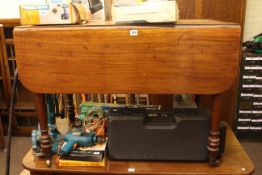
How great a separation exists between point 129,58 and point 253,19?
203 centimetres

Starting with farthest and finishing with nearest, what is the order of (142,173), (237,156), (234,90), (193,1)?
(234,90), (193,1), (237,156), (142,173)

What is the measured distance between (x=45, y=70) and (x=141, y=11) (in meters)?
0.42

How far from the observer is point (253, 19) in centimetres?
251

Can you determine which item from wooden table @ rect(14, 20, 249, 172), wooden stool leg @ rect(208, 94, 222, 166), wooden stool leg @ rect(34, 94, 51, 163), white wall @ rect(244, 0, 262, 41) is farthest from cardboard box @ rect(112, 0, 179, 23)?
white wall @ rect(244, 0, 262, 41)

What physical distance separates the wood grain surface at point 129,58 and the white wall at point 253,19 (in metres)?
1.83

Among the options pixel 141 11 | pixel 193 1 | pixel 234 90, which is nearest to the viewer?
pixel 141 11

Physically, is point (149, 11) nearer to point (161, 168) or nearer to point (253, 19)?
point (161, 168)

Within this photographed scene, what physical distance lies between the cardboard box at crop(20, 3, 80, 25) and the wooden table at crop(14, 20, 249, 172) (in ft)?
0.11

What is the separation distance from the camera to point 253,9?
2479 millimetres

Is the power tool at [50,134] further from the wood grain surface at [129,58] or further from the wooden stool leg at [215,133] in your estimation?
the wooden stool leg at [215,133]

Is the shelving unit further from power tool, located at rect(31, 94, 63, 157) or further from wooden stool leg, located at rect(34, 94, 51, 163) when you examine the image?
wooden stool leg, located at rect(34, 94, 51, 163)

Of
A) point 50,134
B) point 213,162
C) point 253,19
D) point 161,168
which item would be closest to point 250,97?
point 253,19

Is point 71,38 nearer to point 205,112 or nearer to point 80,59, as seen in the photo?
point 80,59

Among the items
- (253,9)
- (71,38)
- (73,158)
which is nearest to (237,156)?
(73,158)
